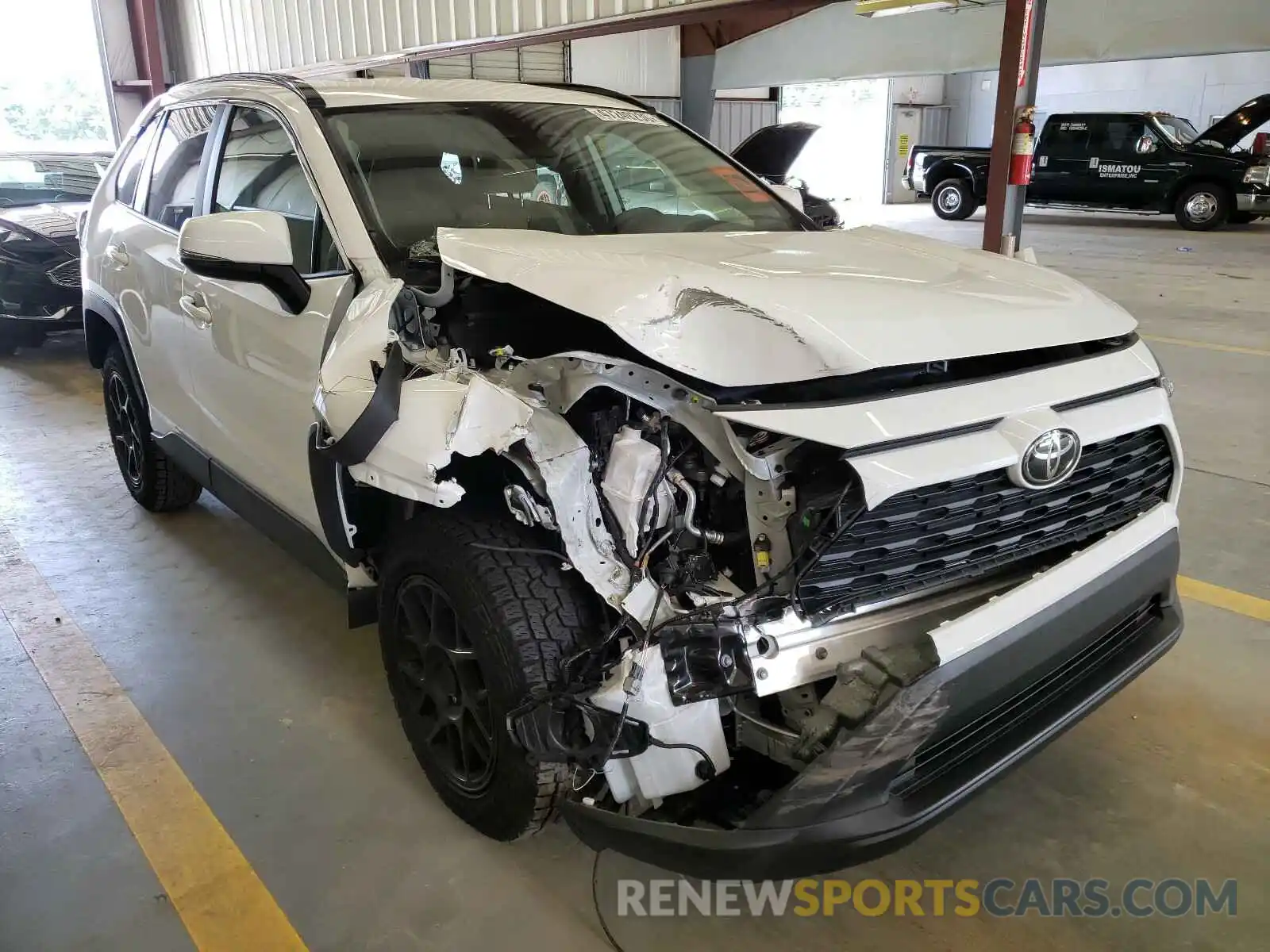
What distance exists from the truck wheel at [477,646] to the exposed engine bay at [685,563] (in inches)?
2.3

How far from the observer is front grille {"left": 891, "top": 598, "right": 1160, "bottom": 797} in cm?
159

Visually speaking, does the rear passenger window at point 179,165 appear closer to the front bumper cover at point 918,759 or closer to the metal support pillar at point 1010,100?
the front bumper cover at point 918,759

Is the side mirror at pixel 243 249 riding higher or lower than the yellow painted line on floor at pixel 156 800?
higher

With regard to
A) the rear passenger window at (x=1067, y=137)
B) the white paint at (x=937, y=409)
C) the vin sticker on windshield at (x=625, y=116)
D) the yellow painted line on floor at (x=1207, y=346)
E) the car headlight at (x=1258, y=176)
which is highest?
the rear passenger window at (x=1067, y=137)

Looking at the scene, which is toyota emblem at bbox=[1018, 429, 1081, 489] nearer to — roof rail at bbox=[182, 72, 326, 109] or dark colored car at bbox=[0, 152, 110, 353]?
roof rail at bbox=[182, 72, 326, 109]

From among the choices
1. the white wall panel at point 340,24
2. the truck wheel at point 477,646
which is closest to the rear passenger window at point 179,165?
the truck wheel at point 477,646

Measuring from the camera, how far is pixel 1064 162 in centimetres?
1446

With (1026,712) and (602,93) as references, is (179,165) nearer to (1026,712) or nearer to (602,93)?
(602,93)

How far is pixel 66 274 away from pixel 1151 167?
45.4 feet

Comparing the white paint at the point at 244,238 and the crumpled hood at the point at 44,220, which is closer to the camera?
the white paint at the point at 244,238

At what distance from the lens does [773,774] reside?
1.65 m

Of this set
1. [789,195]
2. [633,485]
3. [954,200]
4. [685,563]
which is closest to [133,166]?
[789,195]

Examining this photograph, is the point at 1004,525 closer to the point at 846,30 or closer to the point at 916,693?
the point at 916,693

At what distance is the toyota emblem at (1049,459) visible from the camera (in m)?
1.64
